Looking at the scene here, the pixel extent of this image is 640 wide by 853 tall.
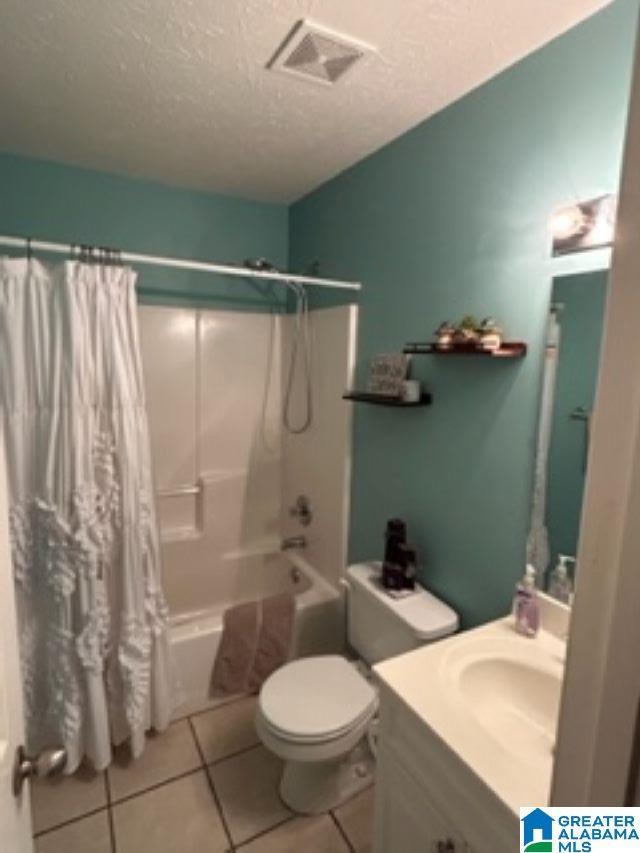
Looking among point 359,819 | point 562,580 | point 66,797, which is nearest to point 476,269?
point 562,580

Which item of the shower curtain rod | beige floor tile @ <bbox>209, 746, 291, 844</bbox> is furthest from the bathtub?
the shower curtain rod

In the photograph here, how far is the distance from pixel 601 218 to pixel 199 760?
227 centimetres

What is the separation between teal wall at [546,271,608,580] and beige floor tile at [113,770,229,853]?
4.73 feet

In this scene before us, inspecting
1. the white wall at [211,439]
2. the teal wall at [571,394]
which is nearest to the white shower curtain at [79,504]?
the white wall at [211,439]

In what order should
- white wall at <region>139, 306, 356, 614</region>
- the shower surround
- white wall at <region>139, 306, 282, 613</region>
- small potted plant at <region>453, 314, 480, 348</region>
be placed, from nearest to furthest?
small potted plant at <region>453, 314, 480, 348</region> → the shower surround → white wall at <region>139, 306, 356, 614</region> → white wall at <region>139, 306, 282, 613</region>

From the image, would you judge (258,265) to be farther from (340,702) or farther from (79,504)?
(340,702)

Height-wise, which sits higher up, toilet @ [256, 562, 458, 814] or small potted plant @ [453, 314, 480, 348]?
small potted plant @ [453, 314, 480, 348]

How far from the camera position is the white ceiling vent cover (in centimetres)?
127

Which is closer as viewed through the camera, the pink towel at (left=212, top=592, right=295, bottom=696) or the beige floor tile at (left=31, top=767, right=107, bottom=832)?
the beige floor tile at (left=31, top=767, right=107, bottom=832)

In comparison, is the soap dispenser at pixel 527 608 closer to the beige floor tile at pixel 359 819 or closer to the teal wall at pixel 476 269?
the teal wall at pixel 476 269

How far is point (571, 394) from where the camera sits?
1.27 meters

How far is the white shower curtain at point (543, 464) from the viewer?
1309mm

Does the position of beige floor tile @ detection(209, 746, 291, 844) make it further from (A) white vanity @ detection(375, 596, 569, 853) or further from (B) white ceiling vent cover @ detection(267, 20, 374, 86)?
(B) white ceiling vent cover @ detection(267, 20, 374, 86)

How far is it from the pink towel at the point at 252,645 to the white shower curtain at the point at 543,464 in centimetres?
117
